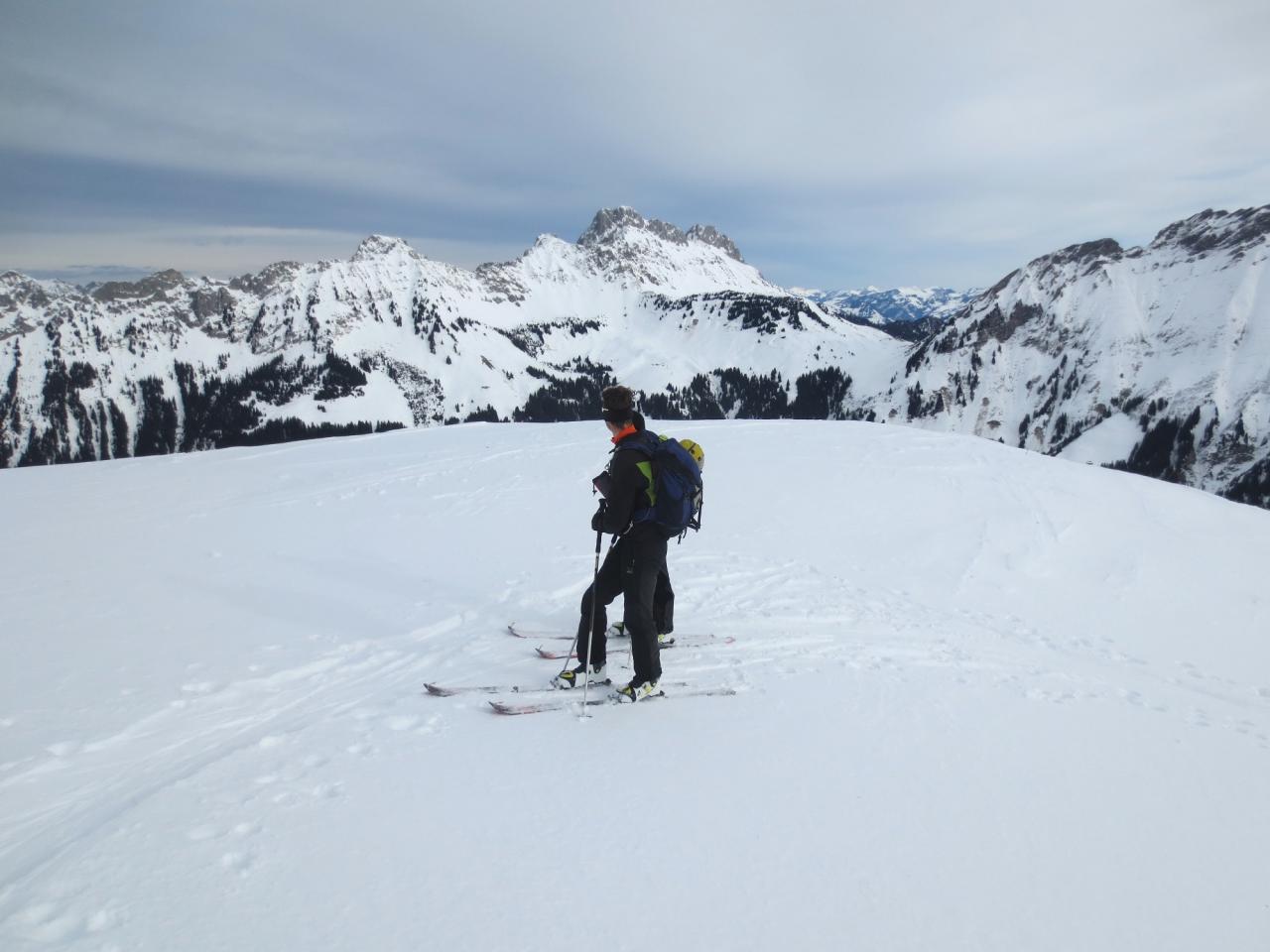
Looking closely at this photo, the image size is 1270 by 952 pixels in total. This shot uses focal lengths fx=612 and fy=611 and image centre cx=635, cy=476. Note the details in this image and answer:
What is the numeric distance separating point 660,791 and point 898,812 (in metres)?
1.81

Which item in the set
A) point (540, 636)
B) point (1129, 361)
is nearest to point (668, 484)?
point (540, 636)

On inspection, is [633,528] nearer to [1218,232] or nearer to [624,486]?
[624,486]

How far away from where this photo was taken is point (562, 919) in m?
3.53

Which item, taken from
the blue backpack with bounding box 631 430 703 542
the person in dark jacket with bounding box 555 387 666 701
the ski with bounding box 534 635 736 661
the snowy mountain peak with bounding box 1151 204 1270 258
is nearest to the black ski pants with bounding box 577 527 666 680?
the person in dark jacket with bounding box 555 387 666 701

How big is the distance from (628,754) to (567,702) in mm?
1291

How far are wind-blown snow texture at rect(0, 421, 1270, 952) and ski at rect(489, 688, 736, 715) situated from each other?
0.17 meters

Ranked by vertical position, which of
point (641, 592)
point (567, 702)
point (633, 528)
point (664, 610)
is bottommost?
point (567, 702)

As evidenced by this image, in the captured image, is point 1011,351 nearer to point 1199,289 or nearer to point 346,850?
point 1199,289

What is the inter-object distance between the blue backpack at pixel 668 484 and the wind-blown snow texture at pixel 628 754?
1.98 meters

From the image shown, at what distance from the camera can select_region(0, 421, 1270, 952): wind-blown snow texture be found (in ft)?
11.9

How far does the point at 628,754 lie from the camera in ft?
17.7

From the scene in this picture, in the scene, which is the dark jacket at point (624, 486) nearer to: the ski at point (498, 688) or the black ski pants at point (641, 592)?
the black ski pants at point (641, 592)

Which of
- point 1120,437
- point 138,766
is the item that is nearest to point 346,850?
point 138,766

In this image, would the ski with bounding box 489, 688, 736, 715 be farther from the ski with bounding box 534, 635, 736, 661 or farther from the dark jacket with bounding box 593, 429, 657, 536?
the dark jacket with bounding box 593, 429, 657, 536
